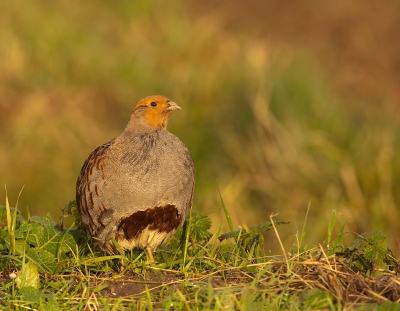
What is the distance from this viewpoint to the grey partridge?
3.17 metres

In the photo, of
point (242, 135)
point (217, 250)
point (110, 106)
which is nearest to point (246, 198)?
point (242, 135)

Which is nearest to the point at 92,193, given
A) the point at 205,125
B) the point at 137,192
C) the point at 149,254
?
the point at 137,192

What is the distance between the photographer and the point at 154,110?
3.53 metres

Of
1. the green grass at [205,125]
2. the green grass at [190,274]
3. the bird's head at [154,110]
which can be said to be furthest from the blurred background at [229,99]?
the green grass at [190,274]

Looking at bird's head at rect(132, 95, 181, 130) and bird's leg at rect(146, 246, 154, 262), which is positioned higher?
bird's head at rect(132, 95, 181, 130)

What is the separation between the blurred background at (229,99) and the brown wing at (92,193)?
179 cm

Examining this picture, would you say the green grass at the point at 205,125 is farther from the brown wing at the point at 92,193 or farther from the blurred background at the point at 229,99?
the brown wing at the point at 92,193

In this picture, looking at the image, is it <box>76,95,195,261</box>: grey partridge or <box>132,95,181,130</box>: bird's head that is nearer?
<box>76,95,195,261</box>: grey partridge

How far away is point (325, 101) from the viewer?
8.05 metres

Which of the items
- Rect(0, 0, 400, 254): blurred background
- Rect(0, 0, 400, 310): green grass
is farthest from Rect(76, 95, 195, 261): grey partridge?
Rect(0, 0, 400, 254): blurred background

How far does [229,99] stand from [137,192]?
5.42 m

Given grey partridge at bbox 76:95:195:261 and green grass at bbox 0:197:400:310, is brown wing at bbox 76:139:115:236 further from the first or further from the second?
green grass at bbox 0:197:400:310

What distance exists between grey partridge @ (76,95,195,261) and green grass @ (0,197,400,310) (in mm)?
94

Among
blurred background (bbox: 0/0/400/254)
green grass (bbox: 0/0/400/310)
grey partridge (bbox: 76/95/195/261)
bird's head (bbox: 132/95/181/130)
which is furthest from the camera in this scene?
blurred background (bbox: 0/0/400/254)
